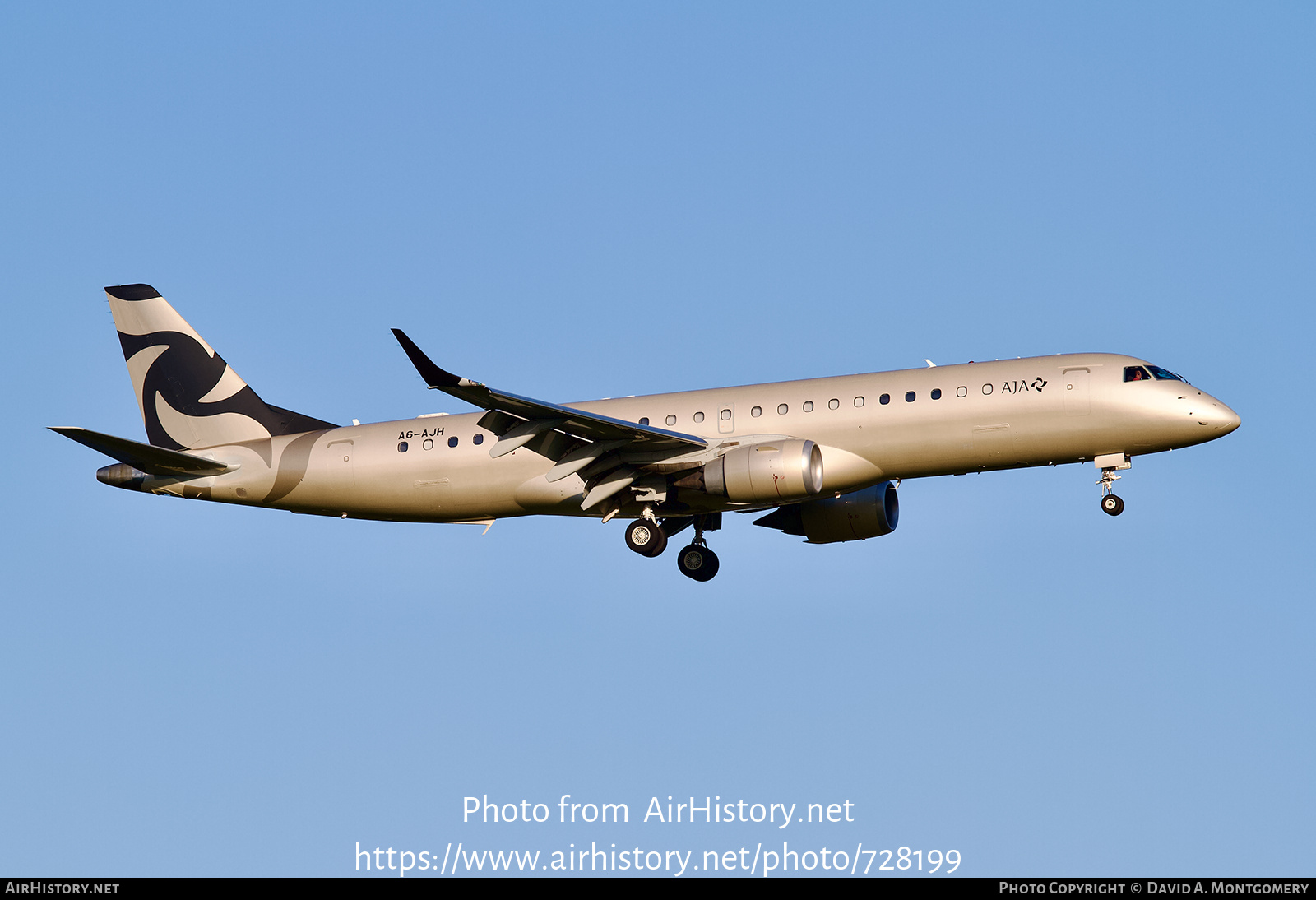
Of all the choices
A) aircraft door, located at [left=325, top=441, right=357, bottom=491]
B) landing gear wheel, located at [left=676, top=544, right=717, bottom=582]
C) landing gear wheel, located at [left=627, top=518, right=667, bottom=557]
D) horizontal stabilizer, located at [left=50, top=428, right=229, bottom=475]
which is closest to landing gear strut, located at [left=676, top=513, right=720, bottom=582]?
landing gear wheel, located at [left=676, top=544, right=717, bottom=582]

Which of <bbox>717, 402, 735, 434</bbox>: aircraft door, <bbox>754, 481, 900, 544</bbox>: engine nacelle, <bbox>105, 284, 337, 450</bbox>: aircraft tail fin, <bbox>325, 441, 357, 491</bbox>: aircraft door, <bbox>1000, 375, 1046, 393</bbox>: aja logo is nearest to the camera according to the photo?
<bbox>1000, 375, 1046, 393</bbox>: aja logo

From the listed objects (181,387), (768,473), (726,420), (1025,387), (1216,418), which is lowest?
(768,473)

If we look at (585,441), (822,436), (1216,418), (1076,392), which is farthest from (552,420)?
(1216,418)

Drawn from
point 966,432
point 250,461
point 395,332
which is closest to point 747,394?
point 966,432

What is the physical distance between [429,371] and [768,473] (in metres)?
8.97

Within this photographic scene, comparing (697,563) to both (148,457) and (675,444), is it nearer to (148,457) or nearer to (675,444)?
(675,444)

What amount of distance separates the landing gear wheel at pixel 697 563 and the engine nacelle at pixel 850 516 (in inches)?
109

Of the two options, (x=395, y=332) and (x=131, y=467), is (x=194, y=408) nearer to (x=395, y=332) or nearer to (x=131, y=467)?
(x=131, y=467)

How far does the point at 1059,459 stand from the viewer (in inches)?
1513

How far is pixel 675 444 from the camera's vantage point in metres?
38.9

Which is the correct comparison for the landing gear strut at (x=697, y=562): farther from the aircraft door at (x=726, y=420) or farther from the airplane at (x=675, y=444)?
the aircraft door at (x=726, y=420)

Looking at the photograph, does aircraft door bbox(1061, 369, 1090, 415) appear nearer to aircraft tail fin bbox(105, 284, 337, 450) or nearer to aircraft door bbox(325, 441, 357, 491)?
aircraft door bbox(325, 441, 357, 491)

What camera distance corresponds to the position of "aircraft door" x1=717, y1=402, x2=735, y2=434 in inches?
1572

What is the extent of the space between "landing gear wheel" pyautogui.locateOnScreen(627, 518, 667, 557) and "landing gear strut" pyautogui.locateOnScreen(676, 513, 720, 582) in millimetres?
2697
